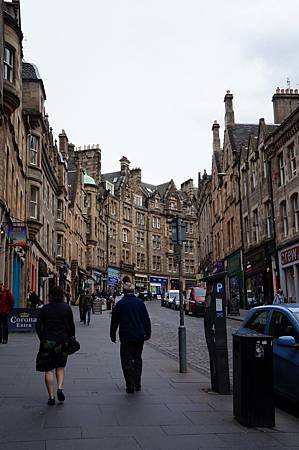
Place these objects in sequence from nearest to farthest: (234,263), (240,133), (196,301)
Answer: (196,301), (234,263), (240,133)

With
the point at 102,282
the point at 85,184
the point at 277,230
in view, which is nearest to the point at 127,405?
the point at 277,230

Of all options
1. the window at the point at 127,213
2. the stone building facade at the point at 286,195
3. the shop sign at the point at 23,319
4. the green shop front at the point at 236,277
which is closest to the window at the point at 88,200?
the window at the point at 127,213

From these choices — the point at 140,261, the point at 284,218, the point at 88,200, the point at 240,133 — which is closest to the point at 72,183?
the point at 88,200

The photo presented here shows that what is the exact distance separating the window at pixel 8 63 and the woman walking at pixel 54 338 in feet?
55.0

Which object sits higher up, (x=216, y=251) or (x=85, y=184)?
(x=85, y=184)

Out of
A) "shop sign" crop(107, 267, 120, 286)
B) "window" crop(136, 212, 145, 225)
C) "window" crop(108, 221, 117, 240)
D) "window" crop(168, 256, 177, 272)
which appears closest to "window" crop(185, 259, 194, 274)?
"window" crop(168, 256, 177, 272)

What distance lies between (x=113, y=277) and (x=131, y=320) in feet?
238

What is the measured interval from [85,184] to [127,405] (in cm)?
6400

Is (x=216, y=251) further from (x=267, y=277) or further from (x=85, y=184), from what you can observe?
(x=85, y=184)

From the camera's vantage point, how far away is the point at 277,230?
31.4m

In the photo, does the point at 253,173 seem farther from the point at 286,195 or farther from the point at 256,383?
the point at 256,383

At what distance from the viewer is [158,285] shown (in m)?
89.4

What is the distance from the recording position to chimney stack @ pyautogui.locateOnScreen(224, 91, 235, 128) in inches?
1752

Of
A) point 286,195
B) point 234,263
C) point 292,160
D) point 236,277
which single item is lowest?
point 236,277
